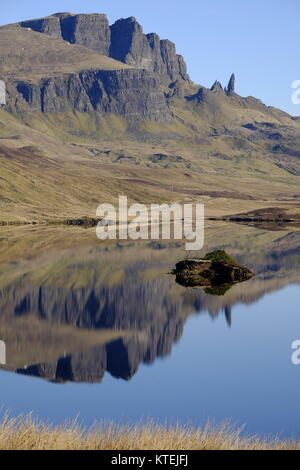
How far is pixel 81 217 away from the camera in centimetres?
15238

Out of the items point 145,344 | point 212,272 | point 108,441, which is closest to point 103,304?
point 145,344

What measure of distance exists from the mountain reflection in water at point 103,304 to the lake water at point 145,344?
99 millimetres

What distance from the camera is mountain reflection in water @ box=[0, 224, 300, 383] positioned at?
38250 millimetres

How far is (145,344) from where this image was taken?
4131 centimetres

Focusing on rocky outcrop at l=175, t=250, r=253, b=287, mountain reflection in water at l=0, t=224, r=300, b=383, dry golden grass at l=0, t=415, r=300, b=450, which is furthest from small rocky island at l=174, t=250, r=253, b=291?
dry golden grass at l=0, t=415, r=300, b=450

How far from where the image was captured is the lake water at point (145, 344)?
29359mm

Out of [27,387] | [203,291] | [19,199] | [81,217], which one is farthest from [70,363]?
[19,199]

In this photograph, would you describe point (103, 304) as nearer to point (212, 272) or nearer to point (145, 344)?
point (145, 344)

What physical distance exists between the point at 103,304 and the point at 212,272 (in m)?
16.5

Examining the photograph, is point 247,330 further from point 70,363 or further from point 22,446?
point 22,446

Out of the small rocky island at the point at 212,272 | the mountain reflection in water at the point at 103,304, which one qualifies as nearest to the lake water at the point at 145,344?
the mountain reflection in water at the point at 103,304

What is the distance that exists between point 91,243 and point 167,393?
71.1 metres

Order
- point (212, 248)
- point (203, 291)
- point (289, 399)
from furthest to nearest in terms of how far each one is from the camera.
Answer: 1. point (212, 248)
2. point (203, 291)
3. point (289, 399)

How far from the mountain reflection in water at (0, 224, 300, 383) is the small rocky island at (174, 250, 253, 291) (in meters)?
1.33
